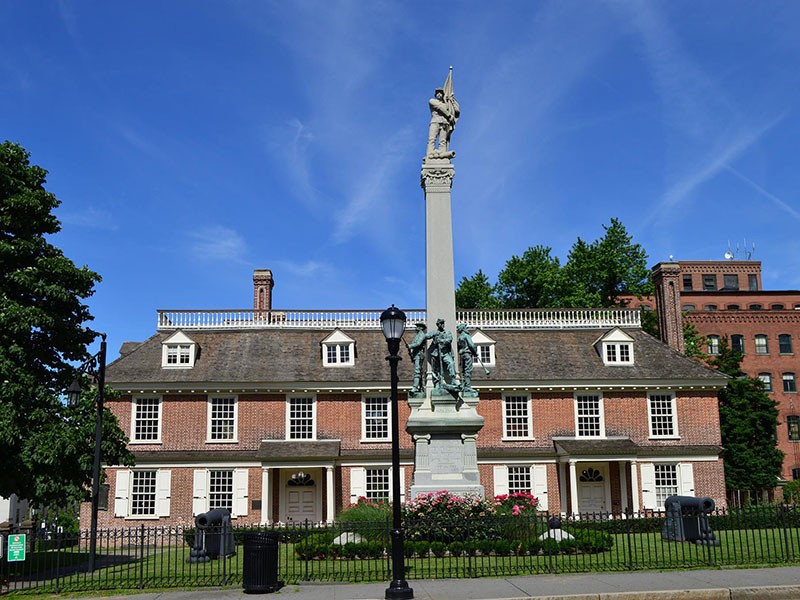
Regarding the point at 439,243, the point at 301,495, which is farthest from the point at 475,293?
the point at 439,243

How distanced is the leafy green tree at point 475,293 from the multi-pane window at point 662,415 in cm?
1752

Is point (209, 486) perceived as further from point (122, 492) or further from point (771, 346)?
point (771, 346)

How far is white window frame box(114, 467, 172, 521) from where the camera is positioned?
33.3 meters

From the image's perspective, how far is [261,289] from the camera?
42.1 meters

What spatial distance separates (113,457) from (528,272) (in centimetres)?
3469

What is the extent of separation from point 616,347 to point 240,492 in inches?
724

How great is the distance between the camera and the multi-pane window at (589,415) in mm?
35938

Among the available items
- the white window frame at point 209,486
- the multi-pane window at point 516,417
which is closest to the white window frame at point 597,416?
the multi-pane window at point 516,417

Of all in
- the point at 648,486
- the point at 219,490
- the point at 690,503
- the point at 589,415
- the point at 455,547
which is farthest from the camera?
the point at 589,415

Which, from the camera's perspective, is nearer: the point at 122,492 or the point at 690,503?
the point at 690,503

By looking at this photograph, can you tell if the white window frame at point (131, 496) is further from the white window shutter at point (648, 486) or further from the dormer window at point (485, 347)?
the white window shutter at point (648, 486)

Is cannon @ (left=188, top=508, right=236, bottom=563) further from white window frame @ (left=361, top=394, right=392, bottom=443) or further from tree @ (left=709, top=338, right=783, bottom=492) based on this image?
tree @ (left=709, top=338, right=783, bottom=492)

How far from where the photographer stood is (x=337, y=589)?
14.6 metres

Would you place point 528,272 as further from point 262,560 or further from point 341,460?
point 262,560
